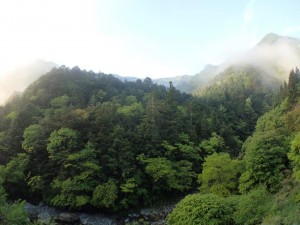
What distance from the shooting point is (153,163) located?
47344 millimetres

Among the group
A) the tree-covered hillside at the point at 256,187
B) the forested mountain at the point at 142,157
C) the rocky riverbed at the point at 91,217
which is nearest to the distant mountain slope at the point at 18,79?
the forested mountain at the point at 142,157

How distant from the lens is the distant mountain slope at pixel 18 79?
6525 cm

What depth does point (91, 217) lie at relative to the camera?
4116 cm

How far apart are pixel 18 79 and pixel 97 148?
33300 mm

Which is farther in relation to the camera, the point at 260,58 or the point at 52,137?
the point at 260,58

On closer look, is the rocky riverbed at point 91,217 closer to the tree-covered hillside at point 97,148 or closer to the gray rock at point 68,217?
the gray rock at point 68,217

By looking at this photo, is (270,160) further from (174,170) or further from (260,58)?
(260,58)

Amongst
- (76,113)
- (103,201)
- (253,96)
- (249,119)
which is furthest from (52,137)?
(253,96)

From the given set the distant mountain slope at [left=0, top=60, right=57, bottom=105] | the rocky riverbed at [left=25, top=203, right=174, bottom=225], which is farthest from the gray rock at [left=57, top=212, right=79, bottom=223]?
the distant mountain slope at [left=0, top=60, right=57, bottom=105]

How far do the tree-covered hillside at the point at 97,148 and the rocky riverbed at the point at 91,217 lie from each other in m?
1.11

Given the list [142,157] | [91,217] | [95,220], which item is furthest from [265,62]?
[95,220]

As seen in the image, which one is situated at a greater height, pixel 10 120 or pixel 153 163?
pixel 10 120

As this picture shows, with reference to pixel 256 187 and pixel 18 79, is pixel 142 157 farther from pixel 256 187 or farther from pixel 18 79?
pixel 18 79

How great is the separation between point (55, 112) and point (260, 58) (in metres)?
115
